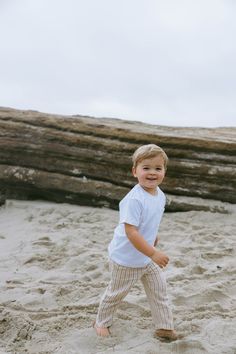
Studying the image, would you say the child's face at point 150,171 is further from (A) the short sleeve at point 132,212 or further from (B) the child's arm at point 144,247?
(B) the child's arm at point 144,247

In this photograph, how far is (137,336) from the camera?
3021 mm

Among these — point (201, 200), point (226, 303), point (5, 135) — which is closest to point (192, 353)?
point (226, 303)

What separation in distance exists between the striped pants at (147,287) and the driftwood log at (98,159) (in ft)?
10.2

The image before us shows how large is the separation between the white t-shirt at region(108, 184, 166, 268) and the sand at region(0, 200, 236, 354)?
0.51 metres

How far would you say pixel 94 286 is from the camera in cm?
388

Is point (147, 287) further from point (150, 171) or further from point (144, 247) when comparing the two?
point (150, 171)

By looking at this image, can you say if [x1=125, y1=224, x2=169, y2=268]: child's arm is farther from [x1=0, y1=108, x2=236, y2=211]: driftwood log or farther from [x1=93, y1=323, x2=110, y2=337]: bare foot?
[x1=0, y1=108, x2=236, y2=211]: driftwood log

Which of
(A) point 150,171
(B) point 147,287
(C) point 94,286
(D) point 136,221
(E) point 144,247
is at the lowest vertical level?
(C) point 94,286

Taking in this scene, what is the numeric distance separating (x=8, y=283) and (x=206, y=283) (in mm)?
1586

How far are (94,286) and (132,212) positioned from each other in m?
1.32

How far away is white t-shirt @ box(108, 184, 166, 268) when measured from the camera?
279 cm

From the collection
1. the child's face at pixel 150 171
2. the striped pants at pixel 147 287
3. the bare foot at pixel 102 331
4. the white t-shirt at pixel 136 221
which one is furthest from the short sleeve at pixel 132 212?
the bare foot at pixel 102 331

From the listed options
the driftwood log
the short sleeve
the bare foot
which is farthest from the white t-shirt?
the driftwood log

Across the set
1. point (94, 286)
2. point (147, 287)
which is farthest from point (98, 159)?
point (147, 287)
